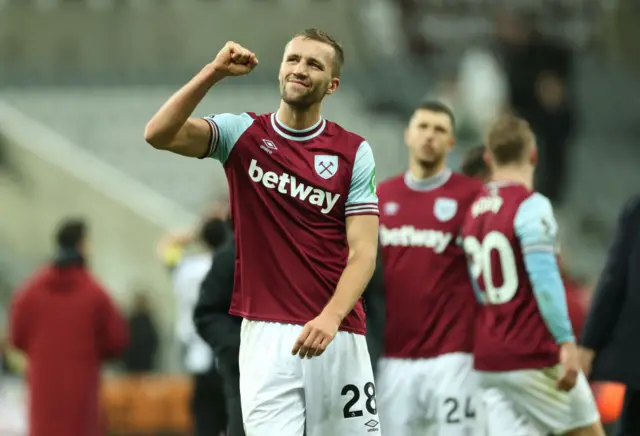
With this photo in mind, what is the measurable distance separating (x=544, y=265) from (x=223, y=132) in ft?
6.74

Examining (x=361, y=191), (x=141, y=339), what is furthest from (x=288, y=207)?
(x=141, y=339)

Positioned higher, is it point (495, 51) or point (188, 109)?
point (495, 51)

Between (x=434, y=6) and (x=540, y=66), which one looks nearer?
(x=540, y=66)

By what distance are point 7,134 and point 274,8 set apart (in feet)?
14.0

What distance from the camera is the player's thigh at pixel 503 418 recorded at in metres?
7.05

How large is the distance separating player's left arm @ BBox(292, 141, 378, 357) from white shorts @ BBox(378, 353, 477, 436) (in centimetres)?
222

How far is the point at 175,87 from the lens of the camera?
1945cm

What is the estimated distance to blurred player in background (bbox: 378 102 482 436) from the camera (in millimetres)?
7547

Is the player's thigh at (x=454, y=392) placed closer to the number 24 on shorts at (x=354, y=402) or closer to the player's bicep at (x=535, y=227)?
the player's bicep at (x=535, y=227)

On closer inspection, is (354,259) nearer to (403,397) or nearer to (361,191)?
(361,191)

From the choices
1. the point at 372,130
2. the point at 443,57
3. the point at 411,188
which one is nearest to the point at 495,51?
the point at 443,57

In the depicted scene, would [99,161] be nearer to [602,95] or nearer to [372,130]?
[372,130]

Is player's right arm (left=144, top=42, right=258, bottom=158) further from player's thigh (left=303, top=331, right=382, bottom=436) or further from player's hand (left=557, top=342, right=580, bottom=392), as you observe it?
player's hand (left=557, top=342, right=580, bottom=392)

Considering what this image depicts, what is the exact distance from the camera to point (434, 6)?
69.8 feet
